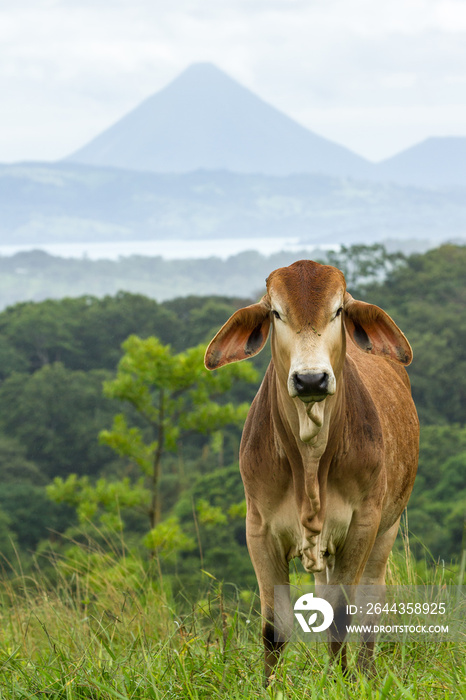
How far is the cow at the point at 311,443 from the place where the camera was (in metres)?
2.97

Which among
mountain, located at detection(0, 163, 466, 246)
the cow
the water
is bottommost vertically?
the cow

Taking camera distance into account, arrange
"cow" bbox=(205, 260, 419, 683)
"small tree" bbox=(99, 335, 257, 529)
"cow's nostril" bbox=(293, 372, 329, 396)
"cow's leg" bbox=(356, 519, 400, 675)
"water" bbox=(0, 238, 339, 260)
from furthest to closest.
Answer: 1. "water" bbox=(0, 238, 339, 260)
2. "small tree" bbox=(99, 335, 257, 529)
3. "cow's leg" bbox=(356, 519, 400, 675)
4. "cow" bbox=(205, 260, 419, 683)
5. "cow's nostril" bbox=(293, 372, 329, 396)

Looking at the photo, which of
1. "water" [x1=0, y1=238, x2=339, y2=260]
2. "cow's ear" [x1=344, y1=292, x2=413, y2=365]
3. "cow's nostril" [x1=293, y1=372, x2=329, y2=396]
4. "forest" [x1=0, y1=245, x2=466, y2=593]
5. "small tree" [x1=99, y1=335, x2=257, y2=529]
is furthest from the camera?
"water" [x1=0, y1=238, x2=339, y2=260]

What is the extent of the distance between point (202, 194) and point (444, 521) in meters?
143

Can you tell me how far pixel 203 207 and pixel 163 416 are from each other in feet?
476

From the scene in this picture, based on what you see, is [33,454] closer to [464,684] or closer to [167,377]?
[167,377]

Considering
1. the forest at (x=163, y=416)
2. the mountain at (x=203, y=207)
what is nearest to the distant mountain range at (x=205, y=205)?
the mountain at (x=203, y=207)

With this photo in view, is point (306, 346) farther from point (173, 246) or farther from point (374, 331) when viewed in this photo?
point (173, 246)

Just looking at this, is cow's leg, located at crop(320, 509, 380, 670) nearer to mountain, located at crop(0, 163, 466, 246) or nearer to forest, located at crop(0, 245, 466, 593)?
forest, located at crop(0, 245, 466, 593)

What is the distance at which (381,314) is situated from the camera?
3064 mm

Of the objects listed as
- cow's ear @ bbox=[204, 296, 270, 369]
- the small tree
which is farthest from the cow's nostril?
the small tree

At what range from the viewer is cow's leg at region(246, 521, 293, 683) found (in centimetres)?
334

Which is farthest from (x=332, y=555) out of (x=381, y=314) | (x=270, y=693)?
(x=381, y=314)

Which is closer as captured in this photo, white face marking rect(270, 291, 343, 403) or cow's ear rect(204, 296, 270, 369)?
white face marking rect(270, 291, 343, 403)
